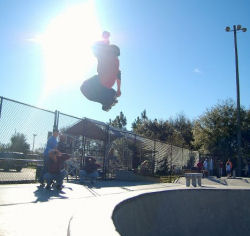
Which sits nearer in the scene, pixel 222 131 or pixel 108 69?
pixel 108 69

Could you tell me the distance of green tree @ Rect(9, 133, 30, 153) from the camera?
27.0ft

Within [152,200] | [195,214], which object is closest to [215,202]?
[195,214]

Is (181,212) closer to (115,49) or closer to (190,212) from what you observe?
(190,212)

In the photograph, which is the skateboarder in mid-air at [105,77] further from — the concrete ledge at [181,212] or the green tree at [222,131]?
the green tree at [222,131]

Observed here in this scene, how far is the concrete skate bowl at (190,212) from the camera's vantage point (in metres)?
6.18

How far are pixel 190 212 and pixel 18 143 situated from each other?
5.39 m

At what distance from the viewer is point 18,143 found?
8.45 metres

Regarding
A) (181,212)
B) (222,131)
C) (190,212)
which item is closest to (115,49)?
(181,212)

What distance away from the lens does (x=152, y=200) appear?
7273 mm

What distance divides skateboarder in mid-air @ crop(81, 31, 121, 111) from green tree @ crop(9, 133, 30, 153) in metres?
5.09

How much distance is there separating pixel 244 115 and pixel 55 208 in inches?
1318

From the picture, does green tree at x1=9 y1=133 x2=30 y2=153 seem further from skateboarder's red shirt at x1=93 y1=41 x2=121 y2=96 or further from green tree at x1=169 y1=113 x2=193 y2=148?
green tree at x1=169 y1=113 x2=193 y2=148

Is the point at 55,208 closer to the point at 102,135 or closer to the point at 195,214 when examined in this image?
the point at 195,214

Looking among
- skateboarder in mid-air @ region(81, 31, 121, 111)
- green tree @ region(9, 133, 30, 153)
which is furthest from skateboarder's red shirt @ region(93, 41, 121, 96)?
green tree @ region(9, 133, 30, 153)
